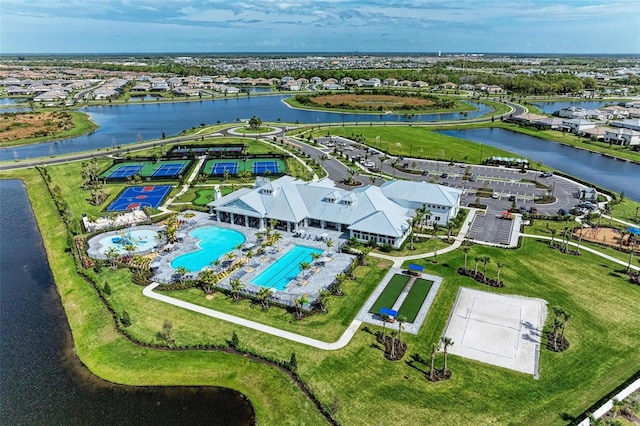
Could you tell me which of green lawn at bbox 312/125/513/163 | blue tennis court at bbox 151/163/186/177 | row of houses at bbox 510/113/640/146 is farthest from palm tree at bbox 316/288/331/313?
row of houses at bbox 510/113/640/146

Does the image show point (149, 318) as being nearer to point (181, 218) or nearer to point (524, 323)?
point (181, 218)

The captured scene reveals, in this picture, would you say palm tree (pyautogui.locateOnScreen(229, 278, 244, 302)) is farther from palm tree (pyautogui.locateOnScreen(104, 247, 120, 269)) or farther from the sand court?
the sand court

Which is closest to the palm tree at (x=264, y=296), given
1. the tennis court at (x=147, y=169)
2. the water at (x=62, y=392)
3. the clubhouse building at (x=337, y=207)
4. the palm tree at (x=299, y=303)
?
the palm tree at (x=299, y=303)

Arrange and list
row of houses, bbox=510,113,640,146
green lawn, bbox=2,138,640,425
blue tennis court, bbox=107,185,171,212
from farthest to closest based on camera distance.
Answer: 1. row of houses, bbox=510,113,640,146
2. blue tennis court, bbox=107,185,171,212
3. green lawn, bbox=2,138,640,425

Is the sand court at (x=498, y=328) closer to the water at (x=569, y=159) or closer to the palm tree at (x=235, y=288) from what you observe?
the palm tree at (x=235, y=288)

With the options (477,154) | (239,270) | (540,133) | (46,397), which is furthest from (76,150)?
(540,133)
